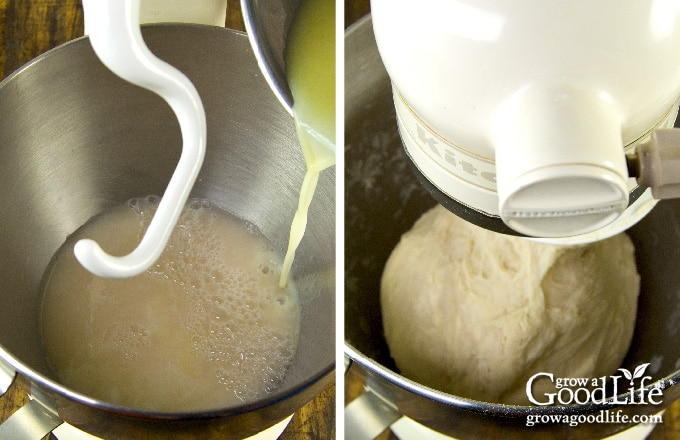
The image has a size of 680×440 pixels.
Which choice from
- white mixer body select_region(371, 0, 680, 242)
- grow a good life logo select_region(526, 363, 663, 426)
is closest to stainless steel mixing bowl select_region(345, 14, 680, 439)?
grow a good life logo select_region(526, 363, 663, 426)

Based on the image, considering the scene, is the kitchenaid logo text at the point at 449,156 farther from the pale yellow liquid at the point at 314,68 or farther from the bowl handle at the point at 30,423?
the bowl handle at the point at 30,423

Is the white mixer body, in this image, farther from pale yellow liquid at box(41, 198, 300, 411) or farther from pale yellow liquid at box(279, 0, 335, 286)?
pale yellow liquid at box(41, 198, 300, 411)

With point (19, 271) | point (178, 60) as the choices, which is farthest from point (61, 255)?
Answer: point (178, 60)

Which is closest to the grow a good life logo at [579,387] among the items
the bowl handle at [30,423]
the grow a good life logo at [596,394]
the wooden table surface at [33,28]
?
the grow a good life logo at [596,394]

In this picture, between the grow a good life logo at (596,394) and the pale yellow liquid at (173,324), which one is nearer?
the grow a good life logo at (596,394)

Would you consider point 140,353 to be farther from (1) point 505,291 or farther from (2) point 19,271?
(1) point 505,291
